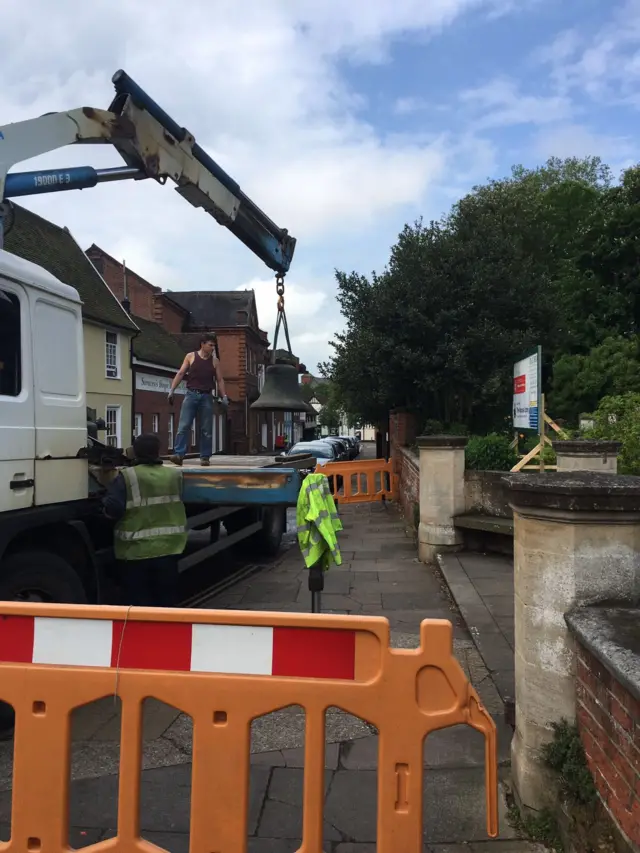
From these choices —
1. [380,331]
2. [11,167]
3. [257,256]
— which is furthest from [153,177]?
[380,331]

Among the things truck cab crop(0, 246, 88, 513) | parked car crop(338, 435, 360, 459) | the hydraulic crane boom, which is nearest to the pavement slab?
truck cab crop(0, 246, 88, 513)

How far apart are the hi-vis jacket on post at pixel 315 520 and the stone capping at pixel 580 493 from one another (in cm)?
276

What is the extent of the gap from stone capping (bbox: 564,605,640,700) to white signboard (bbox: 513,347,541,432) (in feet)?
24.7

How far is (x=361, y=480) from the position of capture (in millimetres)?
16016

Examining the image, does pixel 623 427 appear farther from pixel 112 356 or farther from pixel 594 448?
pixel 112 356

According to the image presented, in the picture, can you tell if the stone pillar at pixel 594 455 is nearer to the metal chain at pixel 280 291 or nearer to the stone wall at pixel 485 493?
the stone wall at pixel 485 493

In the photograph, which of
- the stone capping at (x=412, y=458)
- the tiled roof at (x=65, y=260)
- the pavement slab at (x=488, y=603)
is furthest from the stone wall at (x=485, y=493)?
the tiled roof at (x=65, y=260)

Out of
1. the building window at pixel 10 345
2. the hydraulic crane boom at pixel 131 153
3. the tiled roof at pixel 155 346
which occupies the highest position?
the tiled roof at pixel 155 346

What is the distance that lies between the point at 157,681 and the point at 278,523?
23.6 feet

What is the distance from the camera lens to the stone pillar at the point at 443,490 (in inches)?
318

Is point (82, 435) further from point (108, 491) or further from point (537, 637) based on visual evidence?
point (537, 637)

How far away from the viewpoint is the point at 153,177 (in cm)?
563

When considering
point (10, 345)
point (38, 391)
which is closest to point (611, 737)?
point (38, 391)

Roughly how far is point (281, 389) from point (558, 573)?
390 centimetres
